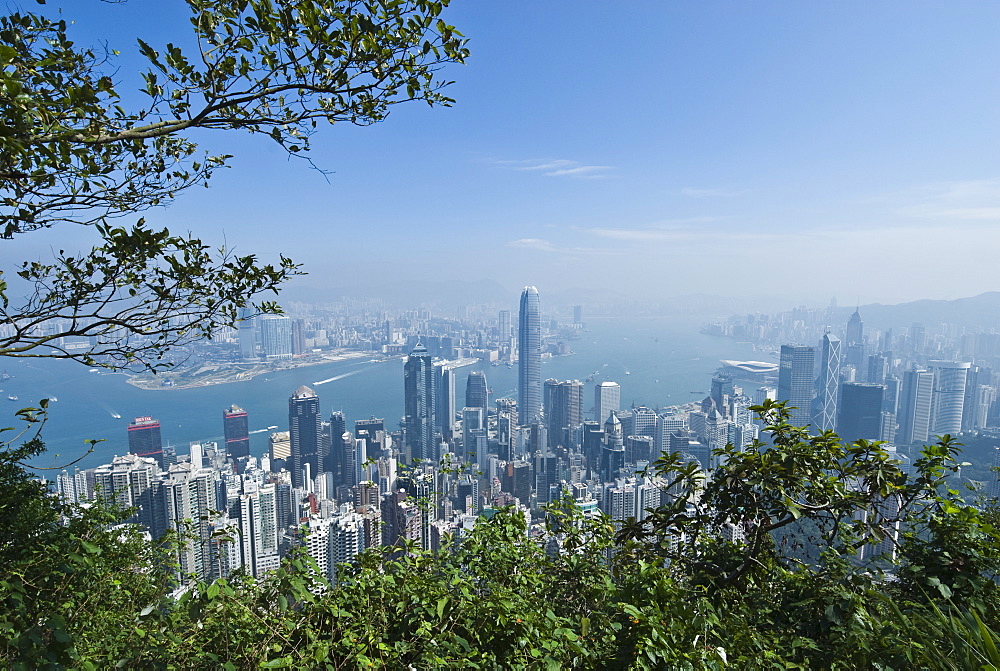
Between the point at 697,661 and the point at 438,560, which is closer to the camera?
the point at 697,661

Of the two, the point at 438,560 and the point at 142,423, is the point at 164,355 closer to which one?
the point at 438,560

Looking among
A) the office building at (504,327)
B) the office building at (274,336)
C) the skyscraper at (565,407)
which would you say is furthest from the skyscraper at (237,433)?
the office building at (504,327)

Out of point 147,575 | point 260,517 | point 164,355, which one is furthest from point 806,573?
point 260,517

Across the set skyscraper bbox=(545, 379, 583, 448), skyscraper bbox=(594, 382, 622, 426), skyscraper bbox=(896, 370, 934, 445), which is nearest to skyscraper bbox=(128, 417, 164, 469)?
skyscraper bbox=(545, 379, 583, 448)

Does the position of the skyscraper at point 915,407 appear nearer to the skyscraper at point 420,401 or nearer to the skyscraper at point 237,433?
the skyscraper at point 420,401

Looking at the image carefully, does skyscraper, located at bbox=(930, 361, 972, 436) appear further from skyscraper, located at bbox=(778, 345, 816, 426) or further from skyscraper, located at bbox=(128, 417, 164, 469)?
skyscraper, located at bbox=(128, 417, 164, 469)

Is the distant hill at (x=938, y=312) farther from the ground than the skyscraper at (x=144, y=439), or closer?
farther from the ground
